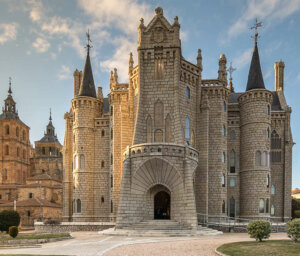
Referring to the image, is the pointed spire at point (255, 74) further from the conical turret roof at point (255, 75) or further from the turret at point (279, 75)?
the turret at point (279, 75)

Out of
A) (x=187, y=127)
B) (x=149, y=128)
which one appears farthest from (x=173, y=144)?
(x=187, y=127)

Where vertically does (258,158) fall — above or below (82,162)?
above

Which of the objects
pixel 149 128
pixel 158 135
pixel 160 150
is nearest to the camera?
pixel 160 150

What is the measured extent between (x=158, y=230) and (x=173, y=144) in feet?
25.1

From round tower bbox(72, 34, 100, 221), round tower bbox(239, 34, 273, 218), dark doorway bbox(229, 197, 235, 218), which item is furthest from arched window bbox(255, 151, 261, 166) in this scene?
round tower bbox(72, 34, 100, 221)

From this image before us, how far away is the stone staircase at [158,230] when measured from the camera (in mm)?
25094

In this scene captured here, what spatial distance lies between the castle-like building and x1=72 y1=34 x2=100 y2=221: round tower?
125mm

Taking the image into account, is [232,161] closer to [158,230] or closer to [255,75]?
→ [255,75]

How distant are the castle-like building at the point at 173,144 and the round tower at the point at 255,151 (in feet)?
0.38

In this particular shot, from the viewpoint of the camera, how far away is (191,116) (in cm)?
3538

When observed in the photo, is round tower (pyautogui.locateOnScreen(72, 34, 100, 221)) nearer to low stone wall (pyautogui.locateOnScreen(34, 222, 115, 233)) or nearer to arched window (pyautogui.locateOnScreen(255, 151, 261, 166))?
low stone wall (pyautogui.locateOnScreen(34, 222, 115, 233))

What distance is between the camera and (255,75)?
39375 millimetres

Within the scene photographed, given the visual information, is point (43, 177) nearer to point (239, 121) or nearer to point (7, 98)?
point (7, 98)

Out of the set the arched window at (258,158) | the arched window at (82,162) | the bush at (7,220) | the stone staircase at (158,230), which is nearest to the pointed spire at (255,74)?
the arched window at (258,158)
